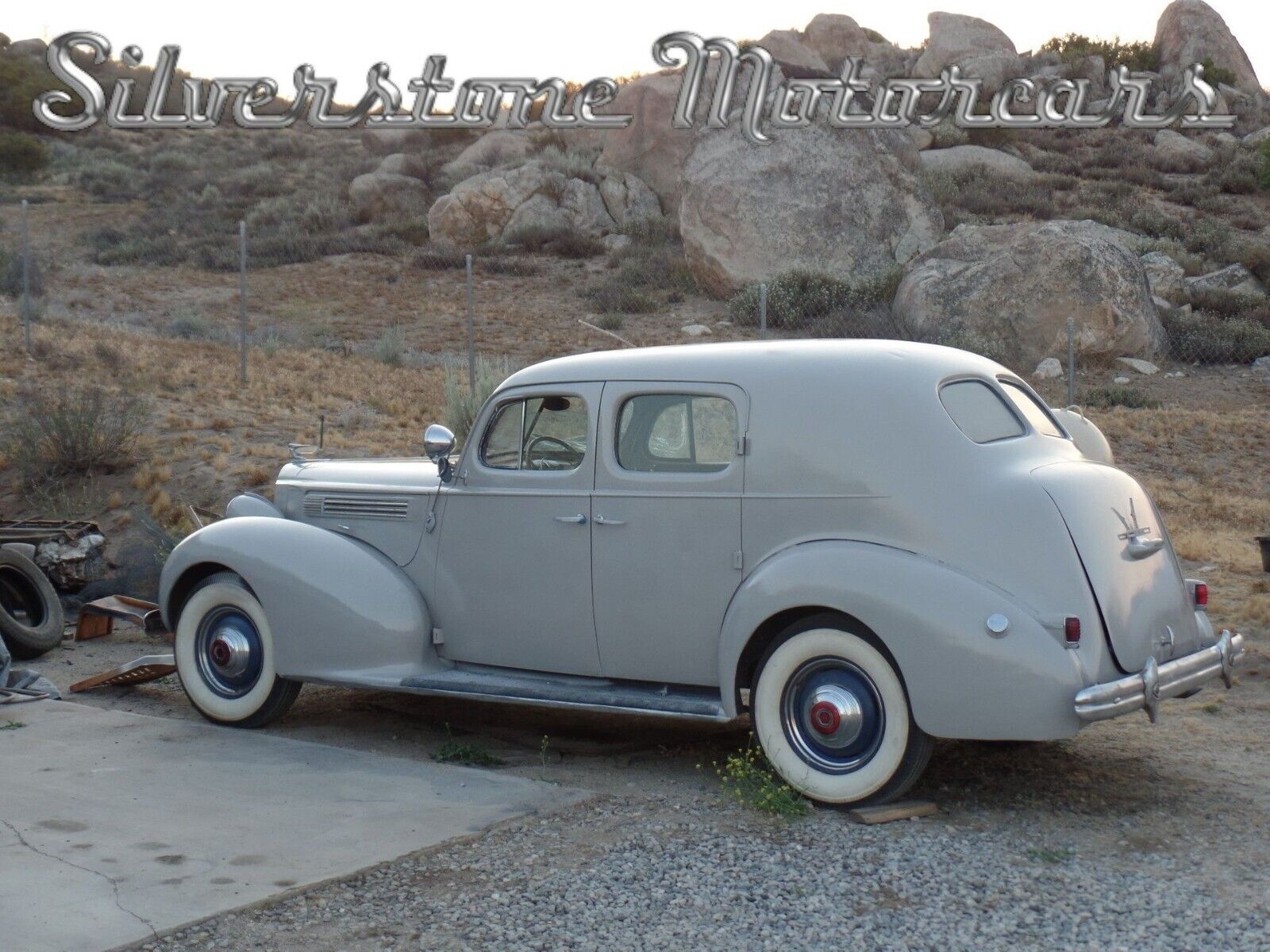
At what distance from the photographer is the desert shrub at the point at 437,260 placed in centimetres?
2670

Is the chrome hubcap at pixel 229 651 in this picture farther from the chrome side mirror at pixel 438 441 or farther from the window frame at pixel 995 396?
the window frame at pixel 995 396

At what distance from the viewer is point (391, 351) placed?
19.5 metres

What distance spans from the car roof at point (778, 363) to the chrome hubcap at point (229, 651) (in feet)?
Result: 6.89

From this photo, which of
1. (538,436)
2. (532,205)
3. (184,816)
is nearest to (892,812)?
(538,436)

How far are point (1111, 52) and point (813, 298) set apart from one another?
32.1 metres

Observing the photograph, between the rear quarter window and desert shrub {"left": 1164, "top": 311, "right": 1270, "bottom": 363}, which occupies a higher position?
desert shrub {"left": 1164, "top": 311, "right": 1270, "bottom": 363}

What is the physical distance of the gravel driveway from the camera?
4266 millimetres

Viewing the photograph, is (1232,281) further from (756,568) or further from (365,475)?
(756,568)

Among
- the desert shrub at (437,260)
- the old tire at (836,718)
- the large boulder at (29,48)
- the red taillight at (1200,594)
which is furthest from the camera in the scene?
the large boulder at (29,48)

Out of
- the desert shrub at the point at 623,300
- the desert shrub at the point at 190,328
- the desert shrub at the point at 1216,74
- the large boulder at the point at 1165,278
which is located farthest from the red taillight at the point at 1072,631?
the desert shrub at the point at 1216,74

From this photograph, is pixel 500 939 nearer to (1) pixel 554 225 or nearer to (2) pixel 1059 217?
(1) pixel 554 225

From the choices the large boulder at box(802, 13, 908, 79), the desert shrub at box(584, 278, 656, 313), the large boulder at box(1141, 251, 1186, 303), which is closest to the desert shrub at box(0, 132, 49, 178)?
the desert shrub at box(584, 278, 656, 313)

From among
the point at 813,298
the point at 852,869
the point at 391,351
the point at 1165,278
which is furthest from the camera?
the point at 1165,278

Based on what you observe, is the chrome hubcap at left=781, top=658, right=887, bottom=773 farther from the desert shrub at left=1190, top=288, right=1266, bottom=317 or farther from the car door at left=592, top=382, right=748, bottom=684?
the desert shrub at left=1190, top=288, right=1266, bottom=317
